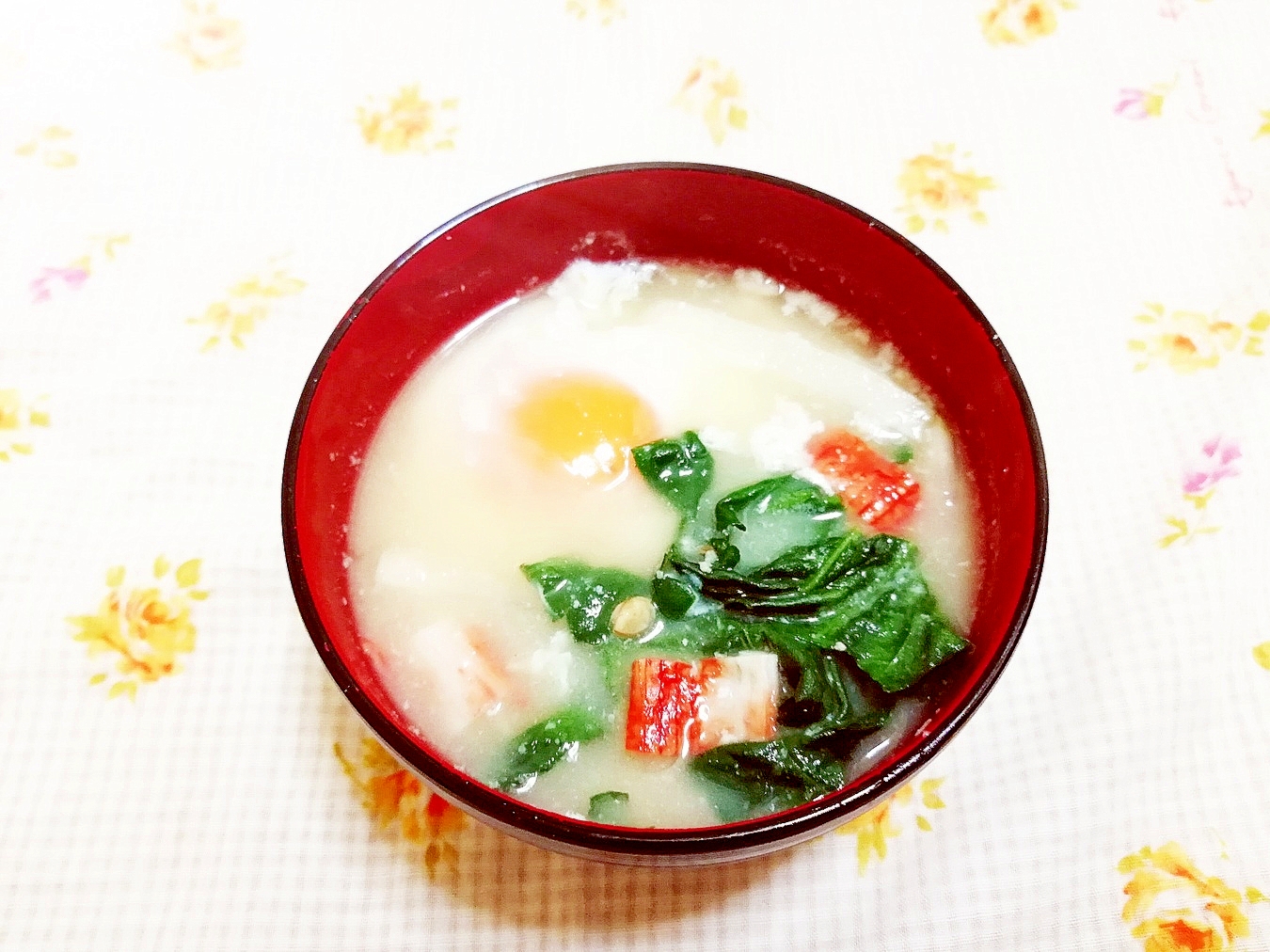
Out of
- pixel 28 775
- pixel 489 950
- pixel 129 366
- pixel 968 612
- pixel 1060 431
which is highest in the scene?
pixel 129 366

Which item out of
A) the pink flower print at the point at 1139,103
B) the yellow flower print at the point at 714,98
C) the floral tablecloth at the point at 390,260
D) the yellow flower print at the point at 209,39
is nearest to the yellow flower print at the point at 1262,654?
the floral tablecloth at the point at 390,260

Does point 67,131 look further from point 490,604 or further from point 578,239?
point 490,604

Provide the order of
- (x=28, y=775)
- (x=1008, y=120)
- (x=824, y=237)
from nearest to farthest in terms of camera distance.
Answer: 1. (x=28, y=775)
2. (x=824, y=237)
3. (x=1008, y=120)

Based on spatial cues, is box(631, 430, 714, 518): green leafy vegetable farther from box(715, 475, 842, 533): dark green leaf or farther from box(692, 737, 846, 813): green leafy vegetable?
box(692, 737, 846, 813): green leafy vegetable

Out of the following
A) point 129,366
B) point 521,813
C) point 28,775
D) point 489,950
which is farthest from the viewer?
point 129,366

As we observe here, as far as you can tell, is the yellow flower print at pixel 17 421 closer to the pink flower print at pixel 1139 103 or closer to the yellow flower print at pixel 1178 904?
the yellow flower print at pixel 1178 904

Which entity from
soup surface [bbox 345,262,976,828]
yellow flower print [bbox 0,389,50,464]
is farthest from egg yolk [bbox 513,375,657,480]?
yellow flower print [bbox 0,389,50,464]

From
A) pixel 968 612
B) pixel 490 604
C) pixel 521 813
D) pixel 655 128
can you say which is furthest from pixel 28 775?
pixel 655 128

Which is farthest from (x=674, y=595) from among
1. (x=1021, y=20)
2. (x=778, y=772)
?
(x=1021, y=20)
